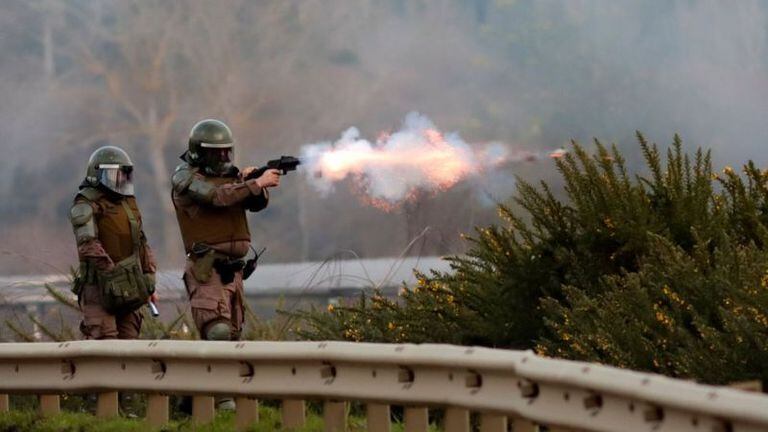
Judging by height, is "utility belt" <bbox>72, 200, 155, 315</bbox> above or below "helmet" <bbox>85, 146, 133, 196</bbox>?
below

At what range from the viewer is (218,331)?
51.6 feet

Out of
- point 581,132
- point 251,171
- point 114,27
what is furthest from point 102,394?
point 114,27

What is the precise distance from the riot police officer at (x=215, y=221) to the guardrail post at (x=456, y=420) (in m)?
4.08

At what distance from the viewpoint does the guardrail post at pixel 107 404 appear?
14.2 m

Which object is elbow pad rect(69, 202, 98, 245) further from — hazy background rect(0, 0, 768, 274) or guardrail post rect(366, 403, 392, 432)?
hazy background rect(0, 0, 768, 274)

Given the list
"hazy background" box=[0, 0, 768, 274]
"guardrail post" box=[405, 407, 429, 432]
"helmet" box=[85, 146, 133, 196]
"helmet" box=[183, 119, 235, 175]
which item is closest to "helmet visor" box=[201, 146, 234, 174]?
"helmet" box=[183, 119, 235, 175]

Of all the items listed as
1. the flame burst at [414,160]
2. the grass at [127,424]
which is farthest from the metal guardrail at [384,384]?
the flame burst at [414,160]

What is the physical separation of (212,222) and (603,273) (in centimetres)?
295

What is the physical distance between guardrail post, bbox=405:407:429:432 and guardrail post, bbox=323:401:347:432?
60 cm

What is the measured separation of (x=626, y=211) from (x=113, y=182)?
4.18 metres

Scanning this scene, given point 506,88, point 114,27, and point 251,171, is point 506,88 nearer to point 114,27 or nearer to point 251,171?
point 114,27

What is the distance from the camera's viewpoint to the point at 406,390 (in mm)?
11992

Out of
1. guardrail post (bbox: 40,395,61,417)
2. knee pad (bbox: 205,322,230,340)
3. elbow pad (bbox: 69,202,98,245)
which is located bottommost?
guardrail post (bbox: 40,395,61,417)

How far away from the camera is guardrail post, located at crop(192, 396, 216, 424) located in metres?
13.7
